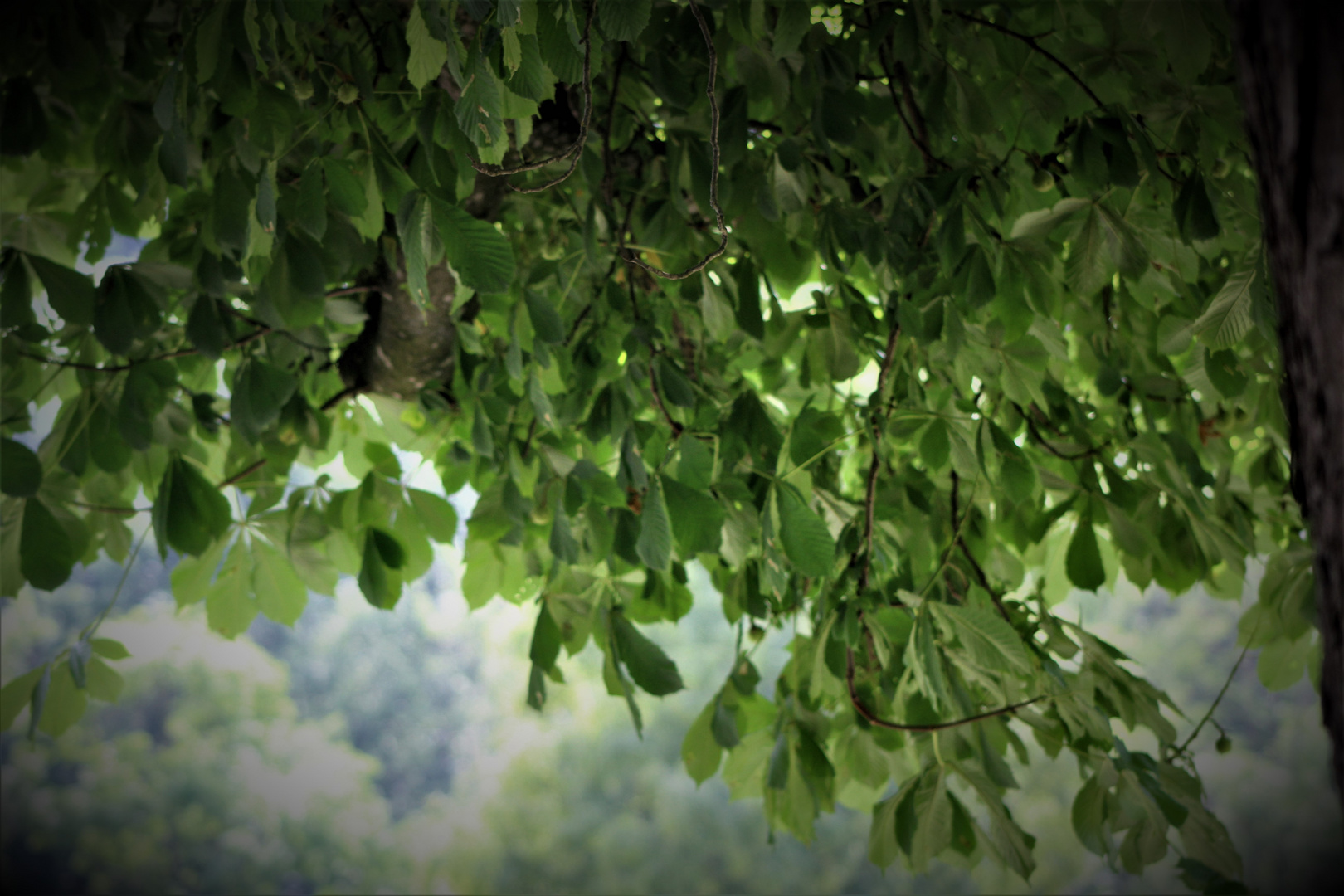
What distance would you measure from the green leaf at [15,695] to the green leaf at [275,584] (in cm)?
25

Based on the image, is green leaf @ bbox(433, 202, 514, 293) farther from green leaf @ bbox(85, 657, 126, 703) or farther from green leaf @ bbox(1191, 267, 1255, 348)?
green leaf @ bbox(85, 657, 126, 703)

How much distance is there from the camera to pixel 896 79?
93 cm

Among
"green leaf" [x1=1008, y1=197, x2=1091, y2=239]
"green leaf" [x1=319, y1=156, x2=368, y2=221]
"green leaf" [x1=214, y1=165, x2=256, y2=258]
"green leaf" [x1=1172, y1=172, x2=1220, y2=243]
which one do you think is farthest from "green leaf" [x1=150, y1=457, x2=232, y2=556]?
"green leaf" [x1=1172, y1=172, x2=1220, y2=243]

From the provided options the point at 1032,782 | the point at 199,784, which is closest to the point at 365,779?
the point at 199,784

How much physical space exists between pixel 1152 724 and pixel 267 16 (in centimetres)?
100

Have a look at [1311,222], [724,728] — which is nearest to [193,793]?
[724,728]

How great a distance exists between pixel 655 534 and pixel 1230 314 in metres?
0.49

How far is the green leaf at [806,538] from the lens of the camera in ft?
2.22

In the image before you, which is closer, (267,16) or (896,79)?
(267,16)

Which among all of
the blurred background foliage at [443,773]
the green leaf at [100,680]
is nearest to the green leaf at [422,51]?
the green leaf at [100,680]

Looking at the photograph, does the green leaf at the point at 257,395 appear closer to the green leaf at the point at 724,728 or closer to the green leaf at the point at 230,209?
the green leaf at the point at 230,209

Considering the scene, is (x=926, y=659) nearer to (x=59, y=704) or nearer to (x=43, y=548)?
(x=43, y=548)

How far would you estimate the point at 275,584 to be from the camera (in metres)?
1.13

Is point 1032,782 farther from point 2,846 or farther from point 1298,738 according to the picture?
point 2,846
